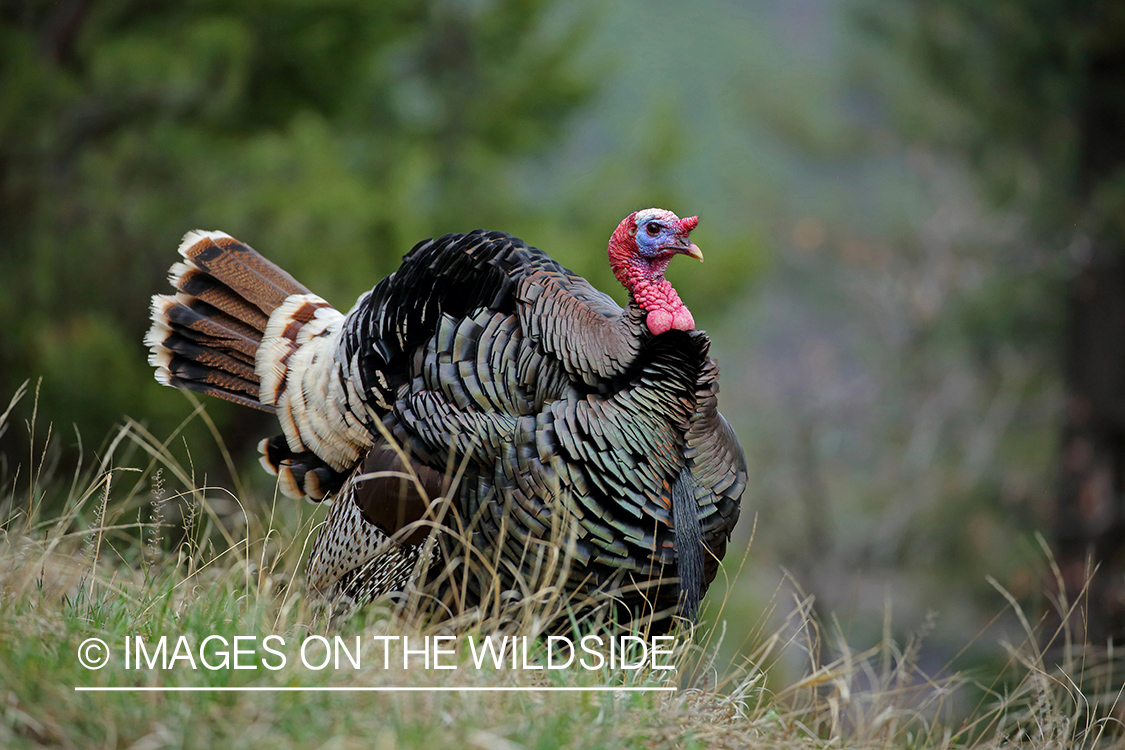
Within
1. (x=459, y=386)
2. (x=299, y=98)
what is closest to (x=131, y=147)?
(x=299, y=98)

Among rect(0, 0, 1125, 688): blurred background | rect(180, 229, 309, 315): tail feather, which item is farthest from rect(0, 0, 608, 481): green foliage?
rect(180, 229, 309, 315): tail feather

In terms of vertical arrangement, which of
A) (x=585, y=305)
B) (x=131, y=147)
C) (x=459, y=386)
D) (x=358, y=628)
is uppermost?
(x=131, y=147)

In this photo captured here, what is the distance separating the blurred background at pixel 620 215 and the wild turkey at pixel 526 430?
0.49 meters

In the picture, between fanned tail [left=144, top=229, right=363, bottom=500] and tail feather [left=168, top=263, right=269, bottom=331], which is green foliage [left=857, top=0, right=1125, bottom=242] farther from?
tail feather [left=168, top=263, right=269, bottom=331]

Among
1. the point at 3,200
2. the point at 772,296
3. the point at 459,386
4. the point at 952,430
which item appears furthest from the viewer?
the point at 772,296

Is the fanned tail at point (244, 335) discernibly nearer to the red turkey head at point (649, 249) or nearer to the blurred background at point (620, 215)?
the blurred background at point (620, 215)

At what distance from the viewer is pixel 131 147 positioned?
621 cm

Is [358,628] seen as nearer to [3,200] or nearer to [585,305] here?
[585,305]

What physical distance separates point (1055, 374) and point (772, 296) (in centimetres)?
837

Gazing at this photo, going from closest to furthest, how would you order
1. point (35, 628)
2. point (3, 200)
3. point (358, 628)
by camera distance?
point (35, 628) < point (358, 628) < point (3, 200)

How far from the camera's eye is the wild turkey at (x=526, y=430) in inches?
101

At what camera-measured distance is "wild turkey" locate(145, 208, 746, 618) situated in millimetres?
2561

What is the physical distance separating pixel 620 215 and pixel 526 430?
15.0 ft

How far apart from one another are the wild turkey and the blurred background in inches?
19.4
